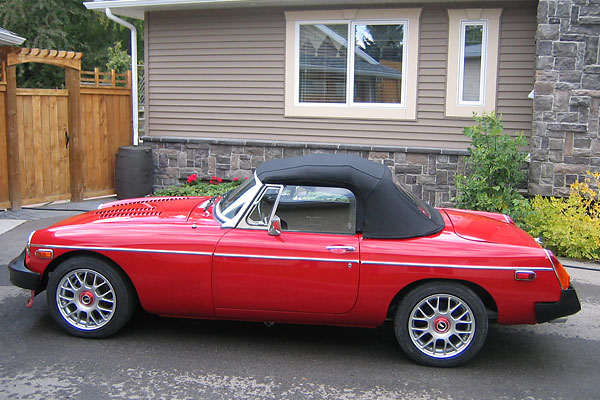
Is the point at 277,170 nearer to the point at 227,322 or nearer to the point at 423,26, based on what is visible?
the point at 227,322

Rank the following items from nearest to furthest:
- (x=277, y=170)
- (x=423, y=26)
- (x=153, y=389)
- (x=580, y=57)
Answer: (x=153, y=389) → (x=277, y=170) → (x=580, y=57) → (x=423, y=26)

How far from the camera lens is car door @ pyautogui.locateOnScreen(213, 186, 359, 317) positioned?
4.65 meters

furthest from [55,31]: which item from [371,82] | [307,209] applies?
[307,209]

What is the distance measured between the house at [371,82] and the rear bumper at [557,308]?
15.9 ft

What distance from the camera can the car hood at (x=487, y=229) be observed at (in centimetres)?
487

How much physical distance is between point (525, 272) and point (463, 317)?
551mm

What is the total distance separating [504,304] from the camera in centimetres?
460

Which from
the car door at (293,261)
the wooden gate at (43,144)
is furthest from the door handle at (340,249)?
the wooden gate at (43,144)

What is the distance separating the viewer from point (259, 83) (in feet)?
37.3

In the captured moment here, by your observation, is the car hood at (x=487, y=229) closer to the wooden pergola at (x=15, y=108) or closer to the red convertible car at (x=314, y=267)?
the red convertible car at (x=314, y=267)

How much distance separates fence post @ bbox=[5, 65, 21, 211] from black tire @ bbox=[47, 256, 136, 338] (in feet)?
18.7

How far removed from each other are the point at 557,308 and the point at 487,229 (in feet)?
2.94

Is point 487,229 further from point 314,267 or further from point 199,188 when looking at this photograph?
point 199,188

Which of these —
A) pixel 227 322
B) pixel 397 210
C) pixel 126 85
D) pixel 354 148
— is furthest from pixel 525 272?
pixel 126 85
